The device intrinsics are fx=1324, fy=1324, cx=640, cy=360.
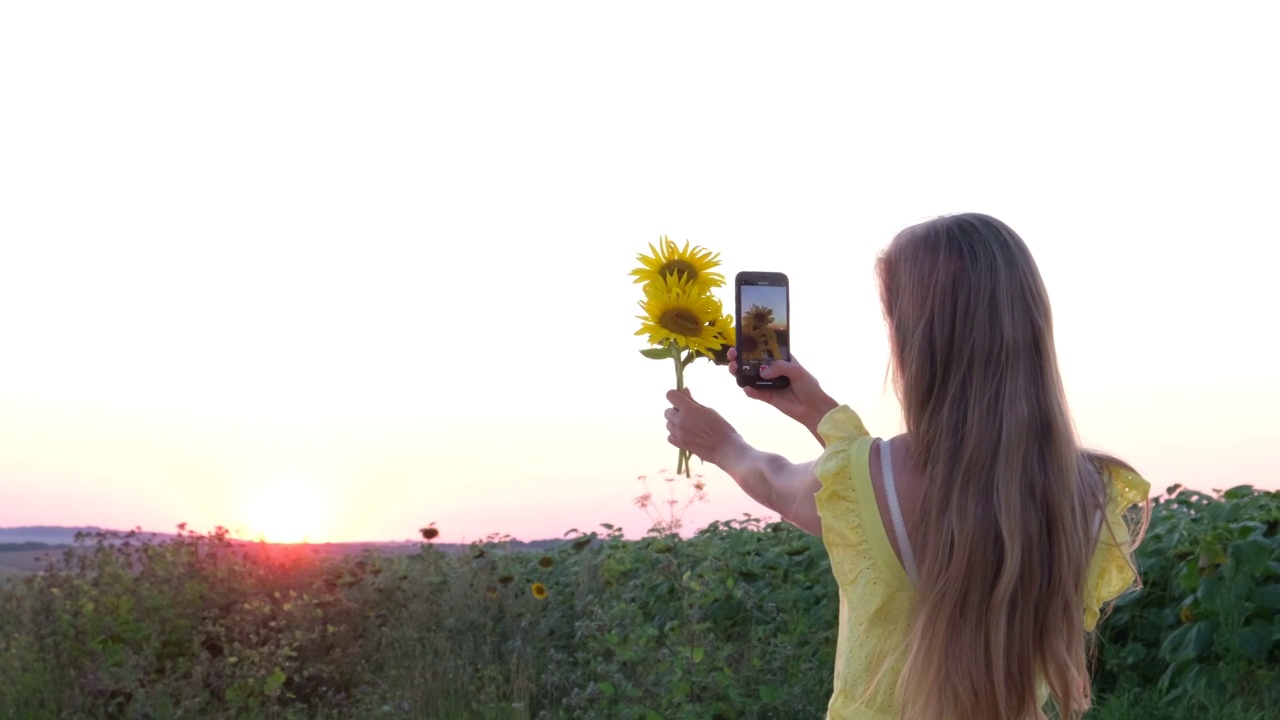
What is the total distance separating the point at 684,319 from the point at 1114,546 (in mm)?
985

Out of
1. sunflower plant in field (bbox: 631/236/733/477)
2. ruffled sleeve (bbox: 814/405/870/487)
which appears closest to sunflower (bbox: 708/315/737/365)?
sunflower plant in field (bbox: 631/236/733/477)

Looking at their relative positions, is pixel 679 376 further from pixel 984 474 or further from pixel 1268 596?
pixel 1268 596

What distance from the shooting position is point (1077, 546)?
227 cm

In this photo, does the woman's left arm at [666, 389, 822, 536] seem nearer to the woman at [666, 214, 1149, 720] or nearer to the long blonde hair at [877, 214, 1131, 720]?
the woman at [666, 214, 1149, 720]

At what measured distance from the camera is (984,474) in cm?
219

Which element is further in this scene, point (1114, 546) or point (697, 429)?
point (697, 429)

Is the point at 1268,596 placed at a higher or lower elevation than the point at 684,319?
lower

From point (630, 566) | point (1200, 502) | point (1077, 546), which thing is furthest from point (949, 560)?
point (630, 566)

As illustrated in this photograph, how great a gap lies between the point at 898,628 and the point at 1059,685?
304 mm

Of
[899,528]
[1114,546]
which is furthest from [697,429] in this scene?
[1114,546]

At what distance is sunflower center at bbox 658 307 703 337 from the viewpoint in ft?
9.35

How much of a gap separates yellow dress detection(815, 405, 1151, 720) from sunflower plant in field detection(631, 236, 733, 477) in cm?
57

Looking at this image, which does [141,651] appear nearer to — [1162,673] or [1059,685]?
[1162,673]

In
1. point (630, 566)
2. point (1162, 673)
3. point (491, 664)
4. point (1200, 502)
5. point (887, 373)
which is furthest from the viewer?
point (630, 566)
